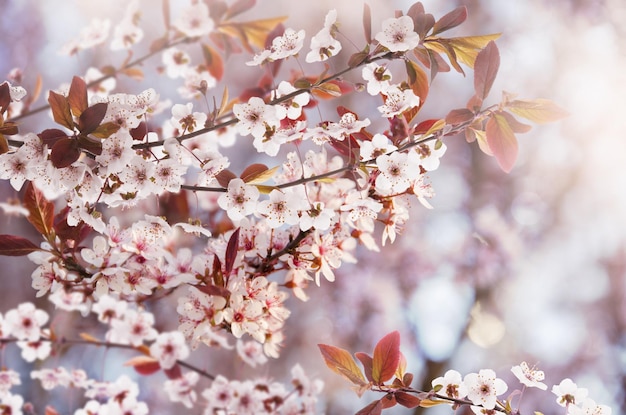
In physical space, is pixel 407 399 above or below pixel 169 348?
above

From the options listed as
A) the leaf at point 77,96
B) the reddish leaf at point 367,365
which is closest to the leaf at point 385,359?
the reddish leaf at point 367,365

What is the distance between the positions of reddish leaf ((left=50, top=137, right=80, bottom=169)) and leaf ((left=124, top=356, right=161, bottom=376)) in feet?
1.94

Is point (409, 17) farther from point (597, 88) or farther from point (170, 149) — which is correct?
point (597, 88)

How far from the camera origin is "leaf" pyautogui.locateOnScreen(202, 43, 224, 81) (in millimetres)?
1166

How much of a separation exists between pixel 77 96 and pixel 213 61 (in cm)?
51

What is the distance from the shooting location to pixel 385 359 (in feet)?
2.55

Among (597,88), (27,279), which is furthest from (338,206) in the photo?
(27,279)

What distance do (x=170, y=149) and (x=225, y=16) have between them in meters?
0.48

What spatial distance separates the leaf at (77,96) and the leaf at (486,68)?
0.49 m

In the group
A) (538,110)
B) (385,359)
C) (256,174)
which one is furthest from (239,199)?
(538,110)

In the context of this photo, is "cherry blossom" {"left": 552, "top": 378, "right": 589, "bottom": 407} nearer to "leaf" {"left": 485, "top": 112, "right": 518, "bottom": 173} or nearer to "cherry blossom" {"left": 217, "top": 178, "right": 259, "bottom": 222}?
"leaf" {"left": 485, "top": 112, "right": 518, "bottom": 173}

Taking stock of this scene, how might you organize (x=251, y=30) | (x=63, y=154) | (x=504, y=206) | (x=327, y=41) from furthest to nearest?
(x=504, y=206) → (x=251, y=30) → (x=327, y=41) → (x=63, y=154)

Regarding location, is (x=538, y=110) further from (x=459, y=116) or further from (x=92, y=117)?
(x=92, y=117)

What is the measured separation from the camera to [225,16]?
3.65ft
